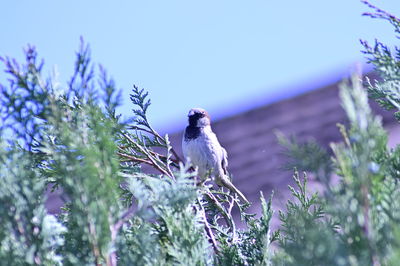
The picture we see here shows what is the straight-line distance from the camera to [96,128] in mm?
1500

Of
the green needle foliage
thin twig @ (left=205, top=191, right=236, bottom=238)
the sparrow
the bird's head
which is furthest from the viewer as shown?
the bird's head

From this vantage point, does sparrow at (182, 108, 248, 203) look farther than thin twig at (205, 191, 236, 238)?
Yes

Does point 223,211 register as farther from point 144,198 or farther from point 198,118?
point 198,118

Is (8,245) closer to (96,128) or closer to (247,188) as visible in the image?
(96,128)

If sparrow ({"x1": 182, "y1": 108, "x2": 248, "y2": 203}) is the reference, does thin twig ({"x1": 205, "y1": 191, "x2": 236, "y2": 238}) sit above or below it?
below

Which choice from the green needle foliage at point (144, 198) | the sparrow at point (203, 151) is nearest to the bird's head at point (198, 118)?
the sparrow at point (203, 151)

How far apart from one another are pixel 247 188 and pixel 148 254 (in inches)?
200

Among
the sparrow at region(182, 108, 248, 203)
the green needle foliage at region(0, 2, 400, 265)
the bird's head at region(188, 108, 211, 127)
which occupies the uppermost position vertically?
the bird's head at region(188, 108, 211, 127)

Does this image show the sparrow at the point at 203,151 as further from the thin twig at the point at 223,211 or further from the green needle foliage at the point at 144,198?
the green needle foliage at the point at 144,198

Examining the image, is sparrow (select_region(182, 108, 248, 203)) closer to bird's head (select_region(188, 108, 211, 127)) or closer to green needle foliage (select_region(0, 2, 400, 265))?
bird's head (select_region(188, 108, 211, 127))

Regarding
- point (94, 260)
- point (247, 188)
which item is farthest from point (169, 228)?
point (247, 188)

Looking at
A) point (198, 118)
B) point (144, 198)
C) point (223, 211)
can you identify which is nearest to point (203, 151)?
point (198, 118)

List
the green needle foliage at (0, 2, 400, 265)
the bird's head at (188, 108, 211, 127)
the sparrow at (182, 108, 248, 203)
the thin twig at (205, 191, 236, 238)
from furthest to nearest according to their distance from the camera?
the bird's head at (188, 108, 211, 127) < the sparrow at (182, 108, 248, 203) < the thin twig at (205, 191, 236, 238) < the green needle foliage at (0, 2, 400, 265)

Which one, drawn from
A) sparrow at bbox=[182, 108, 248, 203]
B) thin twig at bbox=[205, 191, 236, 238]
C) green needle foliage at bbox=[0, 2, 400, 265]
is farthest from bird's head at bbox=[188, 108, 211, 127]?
green needle foliage at bbox=[0, 2, 400, 265]
